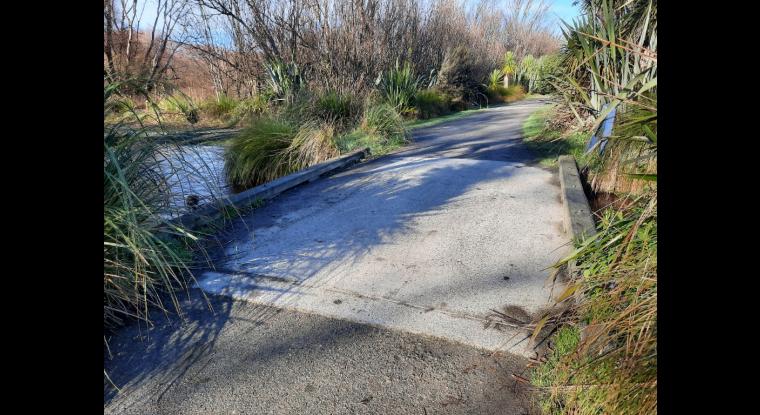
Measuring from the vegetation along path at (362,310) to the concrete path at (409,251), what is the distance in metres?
0.01

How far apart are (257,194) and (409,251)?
2124 millimetres

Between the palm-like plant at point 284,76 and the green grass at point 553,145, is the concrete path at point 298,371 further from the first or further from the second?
the palm-like plant at point 284,76

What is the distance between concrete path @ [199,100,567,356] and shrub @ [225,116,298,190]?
1.17m

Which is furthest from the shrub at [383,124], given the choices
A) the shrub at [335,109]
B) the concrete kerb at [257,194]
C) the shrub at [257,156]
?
the shrub at [257,156]

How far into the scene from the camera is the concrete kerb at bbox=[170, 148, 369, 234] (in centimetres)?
381

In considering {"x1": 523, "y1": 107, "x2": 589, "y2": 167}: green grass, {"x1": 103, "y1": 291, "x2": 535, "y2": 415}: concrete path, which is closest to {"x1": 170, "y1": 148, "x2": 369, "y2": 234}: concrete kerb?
{"x1": 103, "y1": 291, "x2": 535, "y2": 415}: concrete path

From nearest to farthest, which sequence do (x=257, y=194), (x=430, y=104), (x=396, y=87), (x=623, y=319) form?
(x=623, y=319)
(x=257, y=194)
(x=396, y=87)
(x=430, y=104)

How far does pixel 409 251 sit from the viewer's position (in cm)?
358

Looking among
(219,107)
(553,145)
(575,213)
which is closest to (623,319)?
(575,213)

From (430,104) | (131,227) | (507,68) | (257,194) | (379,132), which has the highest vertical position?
(507,68)

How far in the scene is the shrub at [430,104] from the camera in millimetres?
14523

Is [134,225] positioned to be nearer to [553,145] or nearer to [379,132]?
[553,145]
